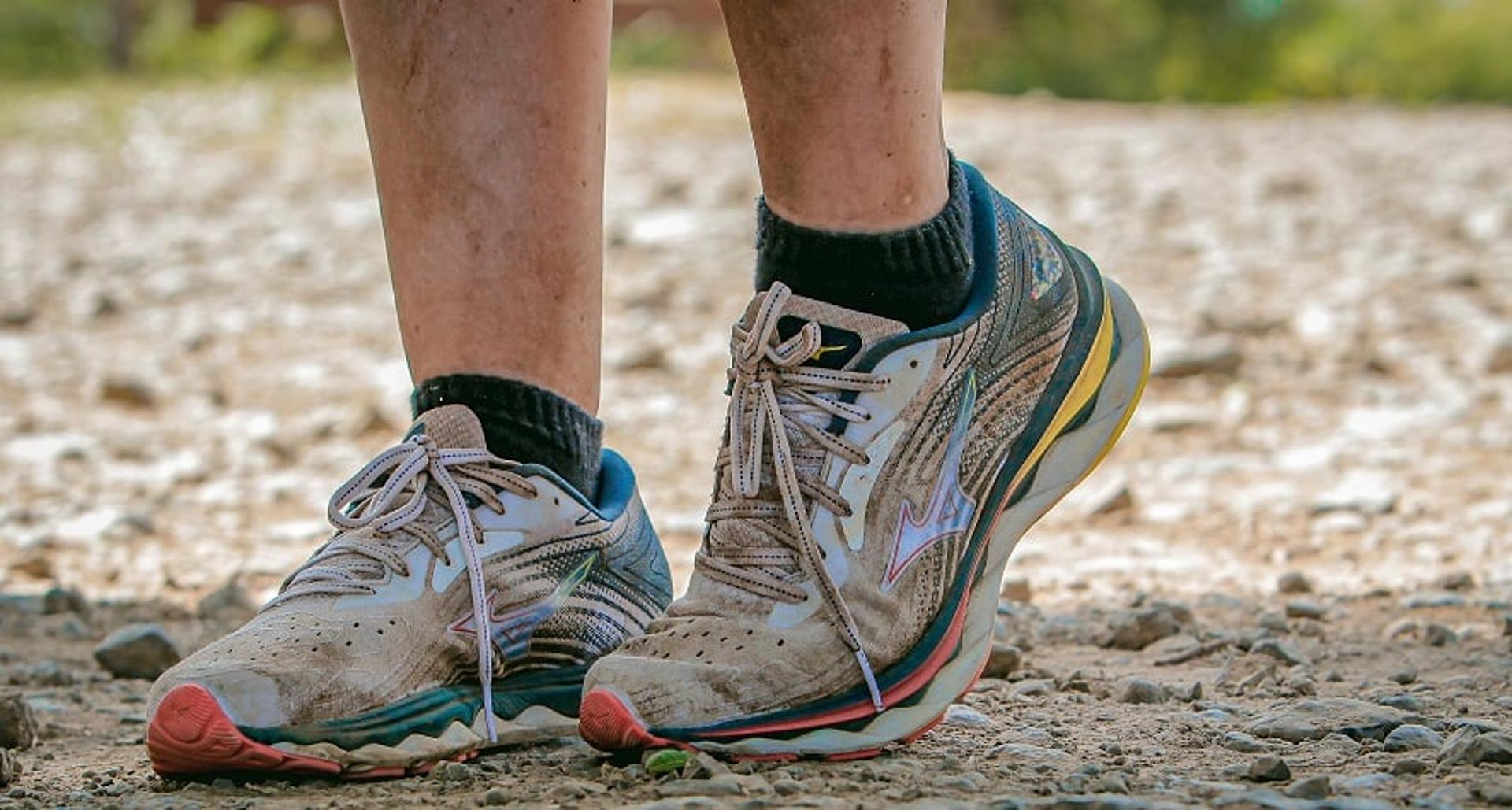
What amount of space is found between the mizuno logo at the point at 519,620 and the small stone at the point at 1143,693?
2.04 ft

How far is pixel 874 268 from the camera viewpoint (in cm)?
178

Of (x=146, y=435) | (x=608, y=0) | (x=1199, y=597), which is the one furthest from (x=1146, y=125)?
(x=608, y=0)

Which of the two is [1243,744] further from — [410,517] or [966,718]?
[410,517]

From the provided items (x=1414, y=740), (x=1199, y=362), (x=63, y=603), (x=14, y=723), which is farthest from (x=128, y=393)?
(x=1414, y=740)

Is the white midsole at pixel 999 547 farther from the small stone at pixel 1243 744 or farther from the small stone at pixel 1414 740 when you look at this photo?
the small stone at pixel 1414 740

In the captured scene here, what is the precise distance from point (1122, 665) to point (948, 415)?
2.25 feet

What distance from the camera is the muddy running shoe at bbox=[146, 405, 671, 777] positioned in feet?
5.54

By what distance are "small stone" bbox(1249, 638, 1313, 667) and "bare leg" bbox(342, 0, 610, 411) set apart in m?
0.95

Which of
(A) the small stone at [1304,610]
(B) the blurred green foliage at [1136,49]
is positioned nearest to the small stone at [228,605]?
(A) the small stone at [1304,610]

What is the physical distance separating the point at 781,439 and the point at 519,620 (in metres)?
0.32

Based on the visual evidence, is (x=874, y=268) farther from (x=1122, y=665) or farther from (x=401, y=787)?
(x=1122, y=665)

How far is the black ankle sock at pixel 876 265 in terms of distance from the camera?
1779 mm

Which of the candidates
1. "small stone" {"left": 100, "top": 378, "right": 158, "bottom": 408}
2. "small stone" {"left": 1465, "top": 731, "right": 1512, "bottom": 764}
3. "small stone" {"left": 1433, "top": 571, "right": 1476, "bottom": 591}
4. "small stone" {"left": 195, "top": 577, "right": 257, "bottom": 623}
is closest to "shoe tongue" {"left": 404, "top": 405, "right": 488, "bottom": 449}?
"small stone" {"left": 1465, "top": 731, "right": 1512, "bottom": 764}

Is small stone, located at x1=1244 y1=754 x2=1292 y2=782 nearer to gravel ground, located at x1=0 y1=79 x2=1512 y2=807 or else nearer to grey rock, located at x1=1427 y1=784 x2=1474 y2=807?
gravel ground, located at x1=0 y1=79 x2=1512 y2=807
